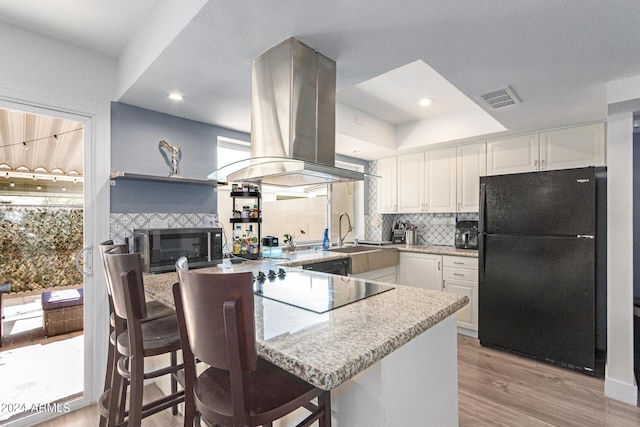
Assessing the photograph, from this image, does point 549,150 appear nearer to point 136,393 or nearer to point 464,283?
point 464,283

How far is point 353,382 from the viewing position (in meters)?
1.10

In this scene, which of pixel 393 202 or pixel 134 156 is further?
pixel 393 202

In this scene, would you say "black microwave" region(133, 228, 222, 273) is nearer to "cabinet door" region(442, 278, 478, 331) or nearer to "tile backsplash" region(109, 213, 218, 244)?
"tile backsplash" region(109, 213, 218, 244)

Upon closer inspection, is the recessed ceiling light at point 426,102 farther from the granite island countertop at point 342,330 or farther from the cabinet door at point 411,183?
the granite island countertop at point 342,330

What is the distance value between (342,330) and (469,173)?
3.11 m

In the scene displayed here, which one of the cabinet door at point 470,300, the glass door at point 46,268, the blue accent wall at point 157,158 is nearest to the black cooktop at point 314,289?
the blue accent wall at point 157,158

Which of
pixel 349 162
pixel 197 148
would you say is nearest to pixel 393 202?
pixel 349 162

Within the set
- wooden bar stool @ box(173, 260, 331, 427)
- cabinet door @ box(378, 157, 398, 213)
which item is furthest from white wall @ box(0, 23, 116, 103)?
cabinet door @ box(378, 157, 398, 213)

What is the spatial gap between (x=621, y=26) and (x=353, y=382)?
2048 millimetres

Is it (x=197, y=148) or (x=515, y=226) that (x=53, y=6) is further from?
(x=515, y=226)

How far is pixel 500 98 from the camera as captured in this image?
91.5 inches

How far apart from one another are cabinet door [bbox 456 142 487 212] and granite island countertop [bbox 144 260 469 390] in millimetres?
2327

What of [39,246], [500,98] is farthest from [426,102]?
[39,246]

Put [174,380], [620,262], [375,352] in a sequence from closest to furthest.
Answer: [375,352], [174,380], [620,262]
